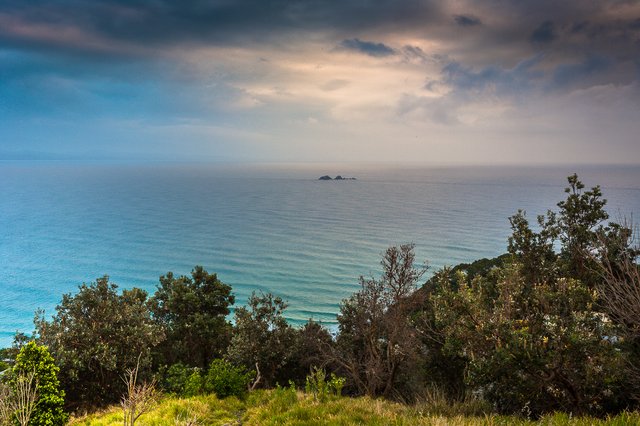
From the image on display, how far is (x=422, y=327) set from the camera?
2311 cm

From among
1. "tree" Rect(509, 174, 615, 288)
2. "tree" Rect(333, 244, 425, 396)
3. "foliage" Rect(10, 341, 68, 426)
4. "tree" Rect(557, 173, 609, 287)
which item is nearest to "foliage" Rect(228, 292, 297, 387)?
"tree" Rect(333, 244, 425, 396)

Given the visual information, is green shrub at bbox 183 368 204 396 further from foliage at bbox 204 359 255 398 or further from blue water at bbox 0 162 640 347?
blue water at bbox 0 162 640 347

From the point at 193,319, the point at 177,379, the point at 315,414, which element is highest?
the point at 315,414

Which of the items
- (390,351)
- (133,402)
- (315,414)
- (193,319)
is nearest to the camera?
(133,402)

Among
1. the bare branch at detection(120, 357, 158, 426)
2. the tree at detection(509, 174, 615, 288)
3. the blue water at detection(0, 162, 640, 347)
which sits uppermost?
the tree at detection(509, 174, 615, 288)

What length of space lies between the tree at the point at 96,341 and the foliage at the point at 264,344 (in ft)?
15.8

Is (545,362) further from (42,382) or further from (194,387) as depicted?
(42,382)

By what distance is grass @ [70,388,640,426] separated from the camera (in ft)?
26.3

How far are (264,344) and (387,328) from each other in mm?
7922

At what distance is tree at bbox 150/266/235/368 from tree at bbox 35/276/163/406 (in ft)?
19.5

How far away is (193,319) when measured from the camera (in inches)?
1147

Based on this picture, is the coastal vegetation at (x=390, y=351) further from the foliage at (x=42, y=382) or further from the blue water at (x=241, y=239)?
the blue water at (x=241, y=239)

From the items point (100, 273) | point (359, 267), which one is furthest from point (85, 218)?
point (359, 267)

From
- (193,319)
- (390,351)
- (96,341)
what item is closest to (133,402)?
(96,341)
